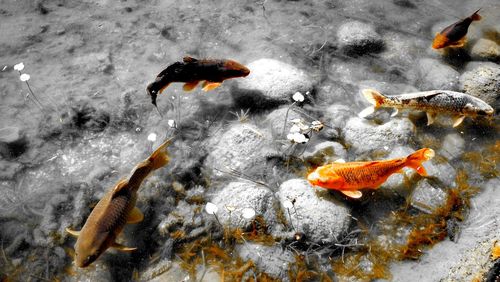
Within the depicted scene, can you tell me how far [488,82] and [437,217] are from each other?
2.22 m

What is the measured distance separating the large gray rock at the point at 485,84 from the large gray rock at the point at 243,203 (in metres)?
3.31

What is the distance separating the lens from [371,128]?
485 centimetres

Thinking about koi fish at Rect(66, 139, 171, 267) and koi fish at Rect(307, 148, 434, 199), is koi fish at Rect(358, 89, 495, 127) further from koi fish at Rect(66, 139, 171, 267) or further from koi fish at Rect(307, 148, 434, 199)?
koi fish at Rect(66, 139, 171, 267)

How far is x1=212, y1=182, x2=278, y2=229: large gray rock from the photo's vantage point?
4160 millimetres

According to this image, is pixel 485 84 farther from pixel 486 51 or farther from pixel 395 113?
pixel 395 113

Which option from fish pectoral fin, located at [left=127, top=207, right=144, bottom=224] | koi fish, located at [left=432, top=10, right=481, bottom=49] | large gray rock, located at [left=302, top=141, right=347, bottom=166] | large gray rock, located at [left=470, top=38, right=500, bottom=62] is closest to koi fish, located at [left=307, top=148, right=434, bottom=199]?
large gray rock, located at [left=302, top=141, right=347, bottom=166]

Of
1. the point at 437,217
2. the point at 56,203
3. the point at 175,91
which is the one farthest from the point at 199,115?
the point at 437,217

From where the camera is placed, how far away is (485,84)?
205 inches

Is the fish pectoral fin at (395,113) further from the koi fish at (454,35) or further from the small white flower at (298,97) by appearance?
the koi fish at (454,35)

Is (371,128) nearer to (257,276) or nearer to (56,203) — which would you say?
(257,276)

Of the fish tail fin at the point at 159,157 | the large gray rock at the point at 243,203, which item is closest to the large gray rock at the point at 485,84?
the large gray rock at the point at 243,203

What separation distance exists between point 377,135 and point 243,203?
197 centimetres

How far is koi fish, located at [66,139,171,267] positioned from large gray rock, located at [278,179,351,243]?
5.15 ft

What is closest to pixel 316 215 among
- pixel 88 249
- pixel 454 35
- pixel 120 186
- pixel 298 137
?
pixel 298 137
